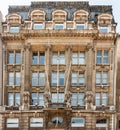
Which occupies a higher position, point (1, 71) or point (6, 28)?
point (6, 28)

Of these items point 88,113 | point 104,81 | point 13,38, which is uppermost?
point 13,38

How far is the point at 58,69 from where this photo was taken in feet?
213

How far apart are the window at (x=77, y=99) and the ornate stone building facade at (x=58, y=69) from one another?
0.04m

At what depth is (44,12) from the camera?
217 ft

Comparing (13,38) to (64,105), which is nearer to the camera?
(64,105)

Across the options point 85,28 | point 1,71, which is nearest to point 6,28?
point 1,71

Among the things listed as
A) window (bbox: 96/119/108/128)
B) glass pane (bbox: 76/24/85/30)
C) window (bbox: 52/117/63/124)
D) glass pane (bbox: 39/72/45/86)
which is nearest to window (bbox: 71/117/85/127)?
window (bbox: 52/117/63/124)

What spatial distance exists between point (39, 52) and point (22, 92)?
5.98m

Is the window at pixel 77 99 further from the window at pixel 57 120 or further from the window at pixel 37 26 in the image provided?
the window at pixel 37 26

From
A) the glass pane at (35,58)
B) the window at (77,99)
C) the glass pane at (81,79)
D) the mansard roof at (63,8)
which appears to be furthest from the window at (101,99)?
the mansard roof at (63,8)

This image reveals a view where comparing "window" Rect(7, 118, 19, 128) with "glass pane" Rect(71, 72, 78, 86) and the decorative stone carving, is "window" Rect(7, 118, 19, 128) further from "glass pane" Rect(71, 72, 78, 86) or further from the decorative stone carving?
the decorative stone carving

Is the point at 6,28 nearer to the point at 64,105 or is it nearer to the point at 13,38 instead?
the point at 13,38

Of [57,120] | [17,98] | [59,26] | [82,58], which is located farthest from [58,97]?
[59,26]

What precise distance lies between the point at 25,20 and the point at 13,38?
2959 millimetres
